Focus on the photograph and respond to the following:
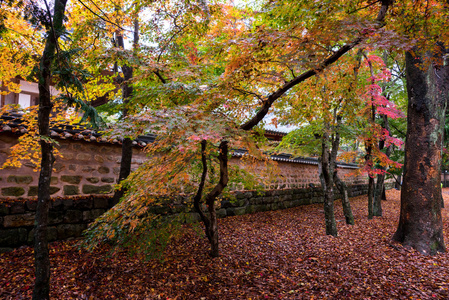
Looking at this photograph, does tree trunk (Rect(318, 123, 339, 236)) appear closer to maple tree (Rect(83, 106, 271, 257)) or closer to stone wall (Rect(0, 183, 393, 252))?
stone wall (Rect(0, 183, 393, 252))

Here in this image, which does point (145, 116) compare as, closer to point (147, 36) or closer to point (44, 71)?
point (44, 71)

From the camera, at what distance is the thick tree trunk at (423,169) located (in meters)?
4.56

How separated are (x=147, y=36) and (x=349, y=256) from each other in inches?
251

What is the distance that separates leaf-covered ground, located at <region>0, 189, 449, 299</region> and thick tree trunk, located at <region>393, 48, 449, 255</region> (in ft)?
1.21

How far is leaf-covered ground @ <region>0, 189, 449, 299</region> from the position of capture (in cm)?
315

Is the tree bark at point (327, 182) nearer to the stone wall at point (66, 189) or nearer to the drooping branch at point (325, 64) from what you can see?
the stone wall at point (66, 189)

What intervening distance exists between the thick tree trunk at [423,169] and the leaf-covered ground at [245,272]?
37 centimetres

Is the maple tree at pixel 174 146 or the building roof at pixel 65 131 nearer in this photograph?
the maple tree at pixel 174 146

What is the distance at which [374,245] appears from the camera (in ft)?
16.5

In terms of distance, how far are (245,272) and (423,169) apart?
3982mm

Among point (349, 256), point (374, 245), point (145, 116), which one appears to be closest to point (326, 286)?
point (349, 256)

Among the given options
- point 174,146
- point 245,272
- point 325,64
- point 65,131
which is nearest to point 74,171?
point 65,131

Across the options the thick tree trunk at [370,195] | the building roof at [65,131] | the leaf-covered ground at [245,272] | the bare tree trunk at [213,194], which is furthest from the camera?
the thick tree trunk at [370,195]

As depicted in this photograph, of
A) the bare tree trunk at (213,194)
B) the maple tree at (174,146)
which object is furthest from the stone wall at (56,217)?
the maple tree at (174,146)
